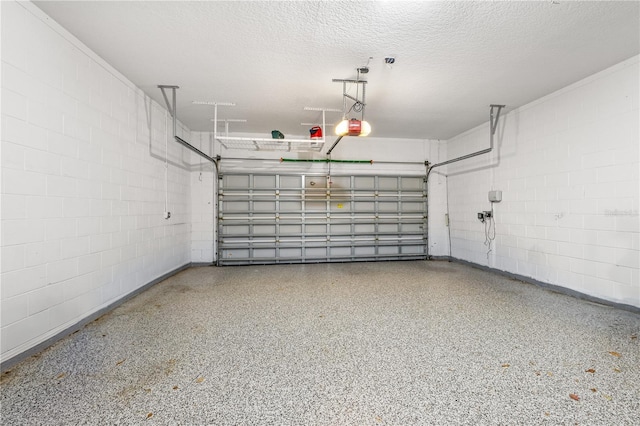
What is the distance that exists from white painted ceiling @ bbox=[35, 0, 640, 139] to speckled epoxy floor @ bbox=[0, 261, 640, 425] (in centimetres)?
287

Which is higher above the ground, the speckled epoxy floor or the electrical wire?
the electrical wire

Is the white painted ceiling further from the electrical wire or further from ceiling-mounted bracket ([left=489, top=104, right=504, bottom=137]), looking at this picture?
the electrical wire

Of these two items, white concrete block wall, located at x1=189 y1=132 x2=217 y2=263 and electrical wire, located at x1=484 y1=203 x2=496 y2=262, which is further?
white concrete block wall, located at x1=189 y1=132 x2=217 y2=263

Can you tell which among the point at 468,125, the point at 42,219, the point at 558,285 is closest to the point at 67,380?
the point at 42,219

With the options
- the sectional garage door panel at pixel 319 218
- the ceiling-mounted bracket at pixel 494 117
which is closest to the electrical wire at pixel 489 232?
the sectional garage door panel at pixel 319 218

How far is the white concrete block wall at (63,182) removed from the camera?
207 cm

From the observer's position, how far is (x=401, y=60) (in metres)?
3.11

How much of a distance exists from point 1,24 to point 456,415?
402 centimetres

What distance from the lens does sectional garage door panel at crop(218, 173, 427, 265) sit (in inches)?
236

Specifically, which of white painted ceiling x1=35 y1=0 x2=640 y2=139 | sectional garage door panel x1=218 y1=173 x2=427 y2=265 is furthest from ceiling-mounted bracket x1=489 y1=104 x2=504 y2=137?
sectional garage door panel x1=218 y1=173 x2=427 y2=265

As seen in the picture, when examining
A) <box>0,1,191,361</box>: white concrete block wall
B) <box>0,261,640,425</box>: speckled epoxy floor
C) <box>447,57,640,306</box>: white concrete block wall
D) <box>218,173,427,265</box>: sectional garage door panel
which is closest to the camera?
<box>0,261,640,425</box>: speckled epoxy floor

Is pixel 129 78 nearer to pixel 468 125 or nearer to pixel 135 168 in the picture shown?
pixel 135 168

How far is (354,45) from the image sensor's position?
2818 millimetres

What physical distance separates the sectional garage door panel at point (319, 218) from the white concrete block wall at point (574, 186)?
1.71 meters
